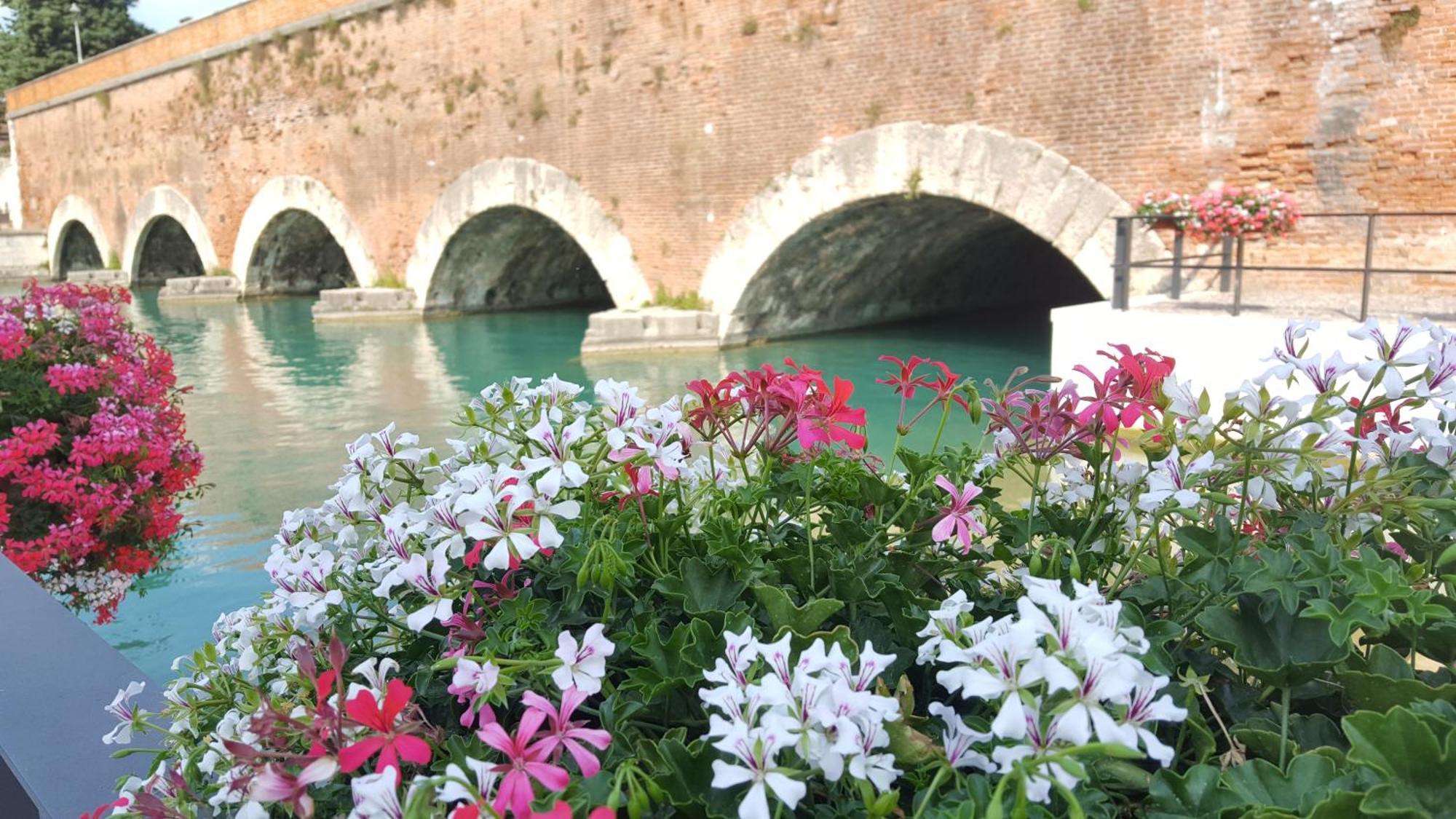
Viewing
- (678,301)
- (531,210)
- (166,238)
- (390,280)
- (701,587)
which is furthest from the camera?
(166,238)

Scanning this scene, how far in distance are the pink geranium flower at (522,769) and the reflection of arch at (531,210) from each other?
12.2m

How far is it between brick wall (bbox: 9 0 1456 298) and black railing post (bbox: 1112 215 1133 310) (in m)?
1.28

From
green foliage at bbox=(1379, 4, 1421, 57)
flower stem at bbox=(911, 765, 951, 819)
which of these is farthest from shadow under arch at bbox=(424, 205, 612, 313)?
flower stem at bbox=(911, 765, 951, 819)

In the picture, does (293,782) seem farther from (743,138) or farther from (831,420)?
(743,138)

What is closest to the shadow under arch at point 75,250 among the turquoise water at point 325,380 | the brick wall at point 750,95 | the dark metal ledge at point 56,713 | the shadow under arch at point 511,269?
the brick wall at point 750,95

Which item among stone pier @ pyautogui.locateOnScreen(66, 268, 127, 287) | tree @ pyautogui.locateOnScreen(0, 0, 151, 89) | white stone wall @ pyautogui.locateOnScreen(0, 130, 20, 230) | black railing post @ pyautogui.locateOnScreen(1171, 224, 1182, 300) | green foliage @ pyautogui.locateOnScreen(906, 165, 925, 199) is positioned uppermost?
tree @ pyautogui.locateOnScreen(0, 0, 151, 89)

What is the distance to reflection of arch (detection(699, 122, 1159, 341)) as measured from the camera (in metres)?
9.00

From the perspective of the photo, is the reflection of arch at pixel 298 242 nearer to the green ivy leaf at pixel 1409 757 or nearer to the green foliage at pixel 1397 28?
the green foliage at pixel 1397 28

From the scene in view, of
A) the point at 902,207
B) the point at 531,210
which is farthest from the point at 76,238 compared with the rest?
the point at 902,207

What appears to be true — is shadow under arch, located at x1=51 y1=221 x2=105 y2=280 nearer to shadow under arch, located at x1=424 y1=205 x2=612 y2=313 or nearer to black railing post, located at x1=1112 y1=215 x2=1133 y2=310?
shadow under arch, located at x1=424 y1=205 x2=612 y2=313

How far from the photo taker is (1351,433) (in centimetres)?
120

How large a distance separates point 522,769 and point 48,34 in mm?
47194

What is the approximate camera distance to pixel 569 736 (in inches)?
32.2

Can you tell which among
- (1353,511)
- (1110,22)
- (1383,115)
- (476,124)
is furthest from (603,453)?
(476,124)
